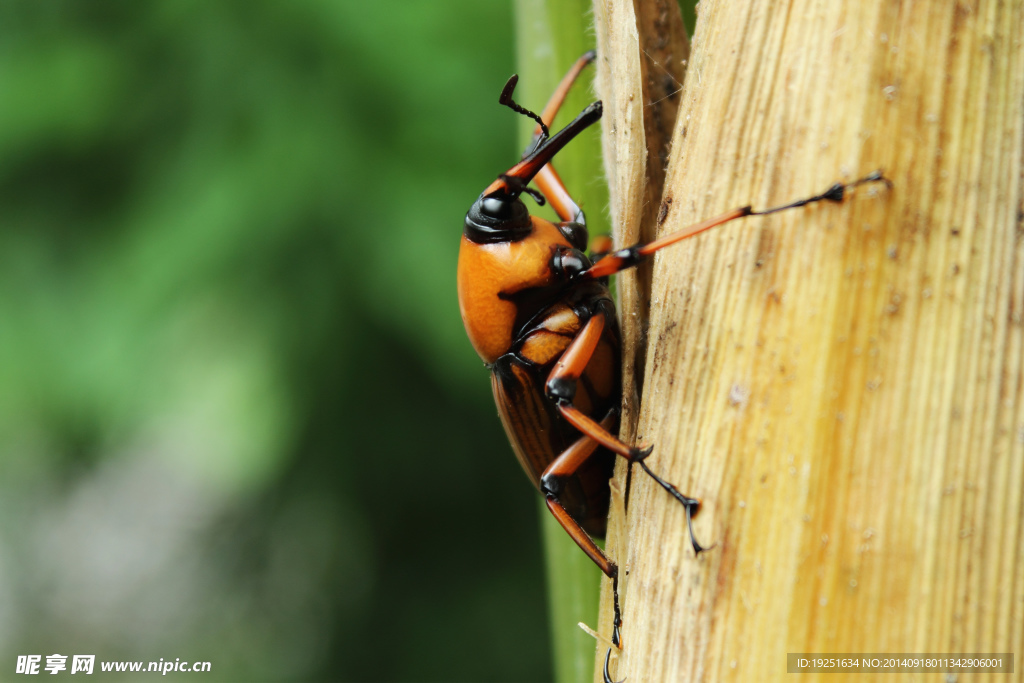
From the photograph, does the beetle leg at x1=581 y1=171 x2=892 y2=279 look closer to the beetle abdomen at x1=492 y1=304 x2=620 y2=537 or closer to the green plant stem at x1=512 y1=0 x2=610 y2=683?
the beetle abdomen at x1=492 y1=304 x2=620 y2=537

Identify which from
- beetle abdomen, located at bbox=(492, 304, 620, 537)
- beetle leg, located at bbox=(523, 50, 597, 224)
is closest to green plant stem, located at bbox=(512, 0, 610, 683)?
beetle leg, located at bbox=(523, 50, 597, 224)

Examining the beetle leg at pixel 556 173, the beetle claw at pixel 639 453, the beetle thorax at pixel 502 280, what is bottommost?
the beetle claw at pixel 639 453

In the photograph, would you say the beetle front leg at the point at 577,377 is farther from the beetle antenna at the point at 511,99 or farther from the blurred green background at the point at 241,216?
the blurred green background at the point at 241,216

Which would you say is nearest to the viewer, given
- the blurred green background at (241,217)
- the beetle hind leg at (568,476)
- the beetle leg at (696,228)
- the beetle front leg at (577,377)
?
the beetle leg at (696,228)

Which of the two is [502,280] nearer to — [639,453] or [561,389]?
[561,389]

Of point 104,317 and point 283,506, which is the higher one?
point 104,317

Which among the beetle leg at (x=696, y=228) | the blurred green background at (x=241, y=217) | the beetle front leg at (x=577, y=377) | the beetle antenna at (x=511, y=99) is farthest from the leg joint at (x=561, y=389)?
the blurred green background at (x=241, y=217)

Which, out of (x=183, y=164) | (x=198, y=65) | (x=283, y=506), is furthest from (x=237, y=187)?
(x=283, y=506)

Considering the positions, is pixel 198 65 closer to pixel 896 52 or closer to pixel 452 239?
pixel 452 239
